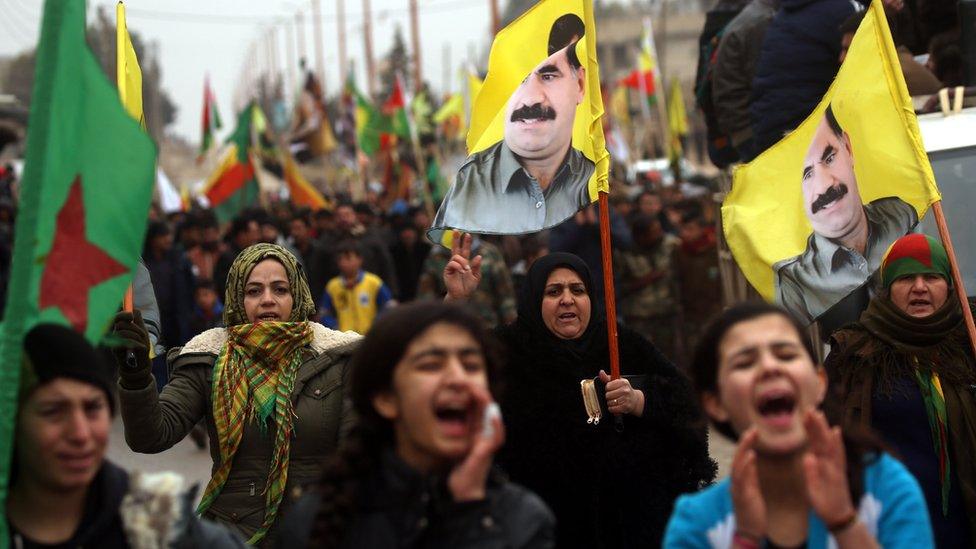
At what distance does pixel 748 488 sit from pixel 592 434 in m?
2.53

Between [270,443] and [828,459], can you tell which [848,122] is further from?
[828,459]

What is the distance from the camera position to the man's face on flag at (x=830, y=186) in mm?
6008

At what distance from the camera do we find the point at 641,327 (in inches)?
529

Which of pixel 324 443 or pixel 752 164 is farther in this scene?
pixel 752 164

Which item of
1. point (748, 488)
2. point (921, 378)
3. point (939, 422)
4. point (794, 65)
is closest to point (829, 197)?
point (921, 378)

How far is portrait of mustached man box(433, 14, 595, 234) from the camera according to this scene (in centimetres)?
644

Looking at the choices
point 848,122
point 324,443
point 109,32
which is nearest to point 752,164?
point 848,122

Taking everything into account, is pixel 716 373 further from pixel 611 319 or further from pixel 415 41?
pixel 415 41

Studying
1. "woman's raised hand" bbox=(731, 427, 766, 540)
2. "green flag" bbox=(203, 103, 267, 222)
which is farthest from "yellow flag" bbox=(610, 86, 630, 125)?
"woman's raised hand" bbox=(731, 427, 766, 540)

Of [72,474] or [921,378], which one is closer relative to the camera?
[72,474]

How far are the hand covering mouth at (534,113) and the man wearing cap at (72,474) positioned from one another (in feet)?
11.2

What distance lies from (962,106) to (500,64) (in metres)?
2.52

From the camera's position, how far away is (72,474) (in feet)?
10.9

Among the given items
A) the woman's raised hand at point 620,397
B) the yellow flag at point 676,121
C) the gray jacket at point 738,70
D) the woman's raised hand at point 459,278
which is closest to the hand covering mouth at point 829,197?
the woman's raised hand at point 620,397
